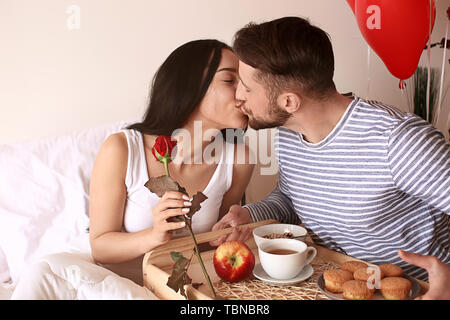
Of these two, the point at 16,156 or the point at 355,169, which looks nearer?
the point at 355,169

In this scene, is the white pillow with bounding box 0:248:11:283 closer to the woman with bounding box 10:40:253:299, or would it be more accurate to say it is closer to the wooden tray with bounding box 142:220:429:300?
the woman with bounding box 10:40:253:299

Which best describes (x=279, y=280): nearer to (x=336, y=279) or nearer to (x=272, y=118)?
(x=336, y=279)

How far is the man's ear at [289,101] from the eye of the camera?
1.19 meters

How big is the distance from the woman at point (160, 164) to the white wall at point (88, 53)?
359mm

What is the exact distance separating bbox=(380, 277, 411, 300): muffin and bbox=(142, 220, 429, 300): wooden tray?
0.23 feet

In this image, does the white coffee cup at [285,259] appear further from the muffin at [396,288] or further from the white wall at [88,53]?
the white wall at [88,53]

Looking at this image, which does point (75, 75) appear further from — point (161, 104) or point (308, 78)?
point (308, 78)

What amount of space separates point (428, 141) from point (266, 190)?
107 cm

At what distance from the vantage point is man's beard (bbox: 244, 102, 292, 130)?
1223 millimetres

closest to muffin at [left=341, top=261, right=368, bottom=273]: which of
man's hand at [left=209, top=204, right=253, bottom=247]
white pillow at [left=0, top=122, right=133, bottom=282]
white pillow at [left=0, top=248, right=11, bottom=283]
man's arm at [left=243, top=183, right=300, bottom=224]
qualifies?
man's hand at [left=209, top=204, right=253, bottom=247]

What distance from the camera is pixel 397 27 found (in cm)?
166

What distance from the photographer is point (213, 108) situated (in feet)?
4.48

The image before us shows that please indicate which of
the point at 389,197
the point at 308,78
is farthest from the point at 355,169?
the point at 308,78

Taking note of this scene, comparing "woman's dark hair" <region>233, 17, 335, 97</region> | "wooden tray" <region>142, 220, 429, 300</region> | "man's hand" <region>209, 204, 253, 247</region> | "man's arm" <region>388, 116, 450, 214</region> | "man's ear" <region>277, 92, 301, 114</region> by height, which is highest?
"woman's dark hair" <region>233, 17, 335, 97</region>
